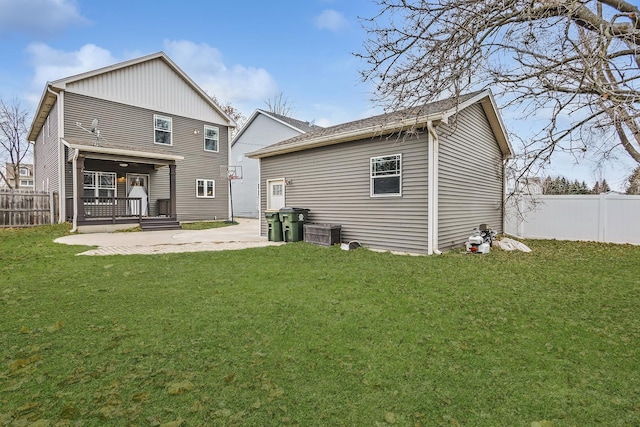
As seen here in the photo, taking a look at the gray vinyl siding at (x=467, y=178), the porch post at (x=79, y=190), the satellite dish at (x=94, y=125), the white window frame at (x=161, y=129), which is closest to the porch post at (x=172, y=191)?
the white window frame at (x=161, y=129)

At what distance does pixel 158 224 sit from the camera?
13.8 metres

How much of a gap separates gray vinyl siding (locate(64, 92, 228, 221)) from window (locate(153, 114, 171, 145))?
0.20m

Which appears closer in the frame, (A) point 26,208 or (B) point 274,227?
(B) point 274,227

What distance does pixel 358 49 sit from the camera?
14.3ft

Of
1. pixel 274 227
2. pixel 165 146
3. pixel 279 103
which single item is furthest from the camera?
pixel 279 103

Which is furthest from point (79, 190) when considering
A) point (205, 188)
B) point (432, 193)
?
point (432, 193)

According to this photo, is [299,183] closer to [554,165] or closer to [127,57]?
[554,165]

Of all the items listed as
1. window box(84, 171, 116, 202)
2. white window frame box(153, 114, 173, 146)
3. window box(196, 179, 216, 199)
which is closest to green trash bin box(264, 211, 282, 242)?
window box(196, 179, 216, 199)

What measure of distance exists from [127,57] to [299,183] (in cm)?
1171

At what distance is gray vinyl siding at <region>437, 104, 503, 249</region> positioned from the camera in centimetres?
834

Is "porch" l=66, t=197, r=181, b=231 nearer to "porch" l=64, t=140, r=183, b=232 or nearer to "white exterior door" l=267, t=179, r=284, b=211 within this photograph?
"porch" l=64, t=140, r=183, b=232

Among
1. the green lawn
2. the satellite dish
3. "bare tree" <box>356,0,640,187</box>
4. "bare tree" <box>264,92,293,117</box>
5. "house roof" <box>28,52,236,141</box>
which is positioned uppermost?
"bare tree" <box>264,92,293,117</box>

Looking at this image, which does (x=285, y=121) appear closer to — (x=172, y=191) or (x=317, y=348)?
(x=172, y=191)

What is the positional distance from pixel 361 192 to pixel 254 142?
17.0 meters
